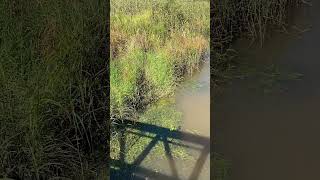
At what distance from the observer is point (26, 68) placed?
1.72m

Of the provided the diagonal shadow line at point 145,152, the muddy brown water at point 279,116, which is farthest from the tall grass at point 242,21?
the diagonal shadow line at point 145,152

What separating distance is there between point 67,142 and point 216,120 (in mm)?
593

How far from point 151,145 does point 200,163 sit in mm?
201

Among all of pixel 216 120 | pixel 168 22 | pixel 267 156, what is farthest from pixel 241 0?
pixel 267 156

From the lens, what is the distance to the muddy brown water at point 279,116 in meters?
1.54

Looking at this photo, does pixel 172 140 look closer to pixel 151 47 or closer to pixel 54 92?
pixel 151 47

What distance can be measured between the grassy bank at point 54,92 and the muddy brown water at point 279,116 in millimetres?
492

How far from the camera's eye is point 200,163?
1.62 meters

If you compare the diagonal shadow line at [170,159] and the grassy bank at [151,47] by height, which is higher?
the grassy bank at [151,47]

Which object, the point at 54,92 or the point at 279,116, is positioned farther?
the point at 54,92

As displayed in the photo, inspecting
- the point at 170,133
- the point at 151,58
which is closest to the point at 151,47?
the point at 151,58

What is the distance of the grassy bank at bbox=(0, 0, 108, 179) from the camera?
1.70m

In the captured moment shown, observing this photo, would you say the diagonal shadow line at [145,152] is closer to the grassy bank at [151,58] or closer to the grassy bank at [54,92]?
the grassy bank at [151,58]

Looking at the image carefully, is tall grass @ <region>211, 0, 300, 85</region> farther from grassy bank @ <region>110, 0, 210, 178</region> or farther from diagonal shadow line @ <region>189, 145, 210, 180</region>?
diagonal shadow line @ <region>189, 145, 210, 180</region>
